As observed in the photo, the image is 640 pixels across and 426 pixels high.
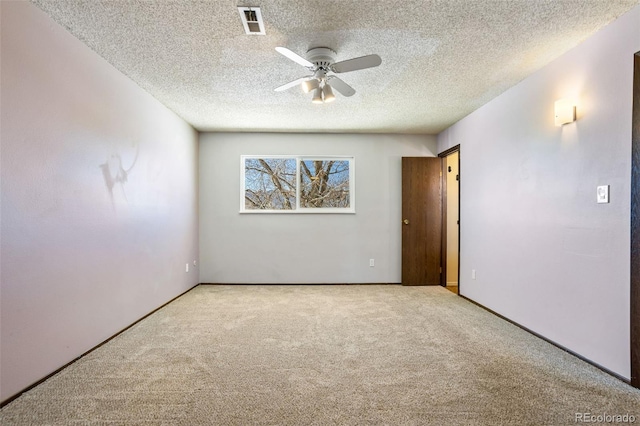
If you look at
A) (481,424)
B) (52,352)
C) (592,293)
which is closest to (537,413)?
(481,424)

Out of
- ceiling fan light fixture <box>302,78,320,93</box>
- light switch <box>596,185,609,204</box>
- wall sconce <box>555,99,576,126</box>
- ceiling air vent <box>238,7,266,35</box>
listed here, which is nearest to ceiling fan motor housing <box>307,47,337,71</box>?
ceiling fan light fixture <box>302,78,320,93</box>

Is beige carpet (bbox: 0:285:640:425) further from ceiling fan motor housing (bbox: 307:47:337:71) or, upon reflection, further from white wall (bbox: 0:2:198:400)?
ceiling fan motor housing (bbox: 307:47:337:71)

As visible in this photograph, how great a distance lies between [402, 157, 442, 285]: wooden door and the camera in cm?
525

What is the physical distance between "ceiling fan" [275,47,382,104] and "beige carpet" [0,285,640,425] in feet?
6.98

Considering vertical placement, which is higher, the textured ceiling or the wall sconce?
the textured ceiling

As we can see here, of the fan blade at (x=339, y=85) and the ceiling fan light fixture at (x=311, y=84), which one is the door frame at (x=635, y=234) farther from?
the ceiling fan light fixture at (x=311, y=84)

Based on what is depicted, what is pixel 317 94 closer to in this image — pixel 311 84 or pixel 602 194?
pixel 311 84

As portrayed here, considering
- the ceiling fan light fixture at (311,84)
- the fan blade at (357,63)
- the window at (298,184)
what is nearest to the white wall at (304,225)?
the window at (298,184)

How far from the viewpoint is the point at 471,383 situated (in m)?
2.13

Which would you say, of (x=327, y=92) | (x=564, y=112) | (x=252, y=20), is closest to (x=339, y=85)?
(x=327, y=92)

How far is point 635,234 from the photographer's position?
208 cm

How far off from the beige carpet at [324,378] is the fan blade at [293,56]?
85.7 inches

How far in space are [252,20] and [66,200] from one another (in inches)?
70.6

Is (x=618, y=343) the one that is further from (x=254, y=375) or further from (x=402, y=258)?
(x=402, y=258)
